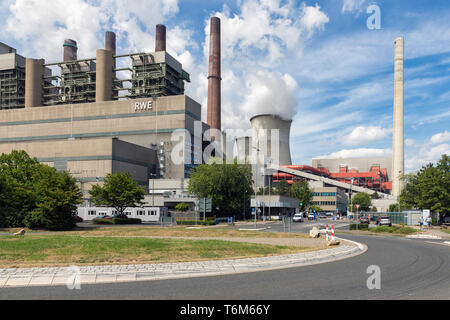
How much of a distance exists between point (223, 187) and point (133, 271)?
59570 millimetres

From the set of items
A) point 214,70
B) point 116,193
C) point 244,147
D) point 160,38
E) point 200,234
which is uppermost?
point 160,38

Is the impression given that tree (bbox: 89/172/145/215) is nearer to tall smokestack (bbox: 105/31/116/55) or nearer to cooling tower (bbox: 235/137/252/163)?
tall smokestack (bbox: 105/31/116/55)

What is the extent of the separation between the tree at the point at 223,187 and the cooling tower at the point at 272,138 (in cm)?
4262

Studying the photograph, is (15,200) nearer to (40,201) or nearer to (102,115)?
(40,201)

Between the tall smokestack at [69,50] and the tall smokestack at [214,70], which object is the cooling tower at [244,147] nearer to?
the tall smokestack at [214,70]

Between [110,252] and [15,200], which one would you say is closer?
[110,252]

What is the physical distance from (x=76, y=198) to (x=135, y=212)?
23.8 m

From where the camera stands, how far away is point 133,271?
1207 cm

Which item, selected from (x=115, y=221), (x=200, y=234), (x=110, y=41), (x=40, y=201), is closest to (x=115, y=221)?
(x=115, y=221)

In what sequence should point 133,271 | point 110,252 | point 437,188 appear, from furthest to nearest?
1. point 437,188
2. point 110,252
3. point 133,271

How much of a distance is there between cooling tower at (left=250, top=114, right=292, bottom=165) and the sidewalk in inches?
3980

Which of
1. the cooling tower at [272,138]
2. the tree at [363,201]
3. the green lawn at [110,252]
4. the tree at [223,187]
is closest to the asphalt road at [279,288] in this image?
the green lawn at [110,252]

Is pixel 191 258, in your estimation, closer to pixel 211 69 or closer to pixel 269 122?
pixel 211 69

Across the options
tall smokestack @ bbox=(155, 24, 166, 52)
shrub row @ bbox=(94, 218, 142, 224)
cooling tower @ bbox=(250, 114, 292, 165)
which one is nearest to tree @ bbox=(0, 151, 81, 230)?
shrub row @ bbox=(94, 218, 142, 224)
